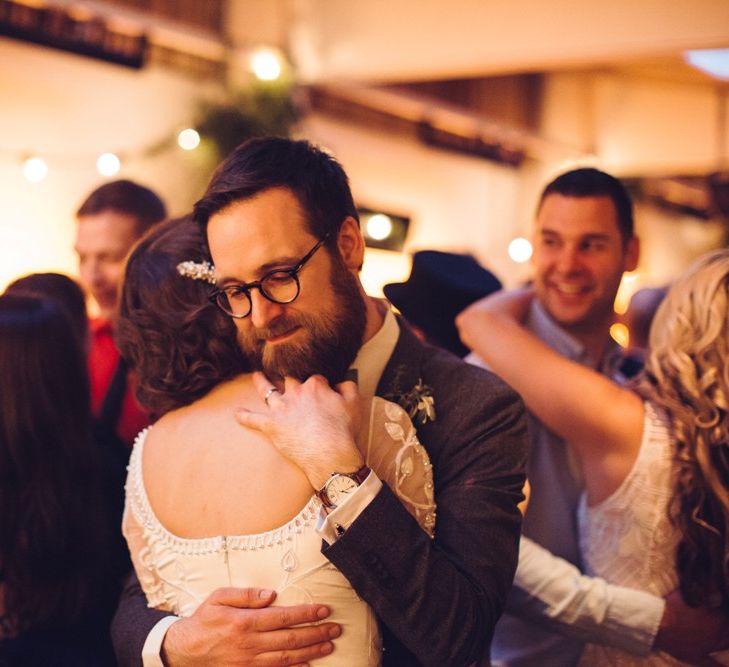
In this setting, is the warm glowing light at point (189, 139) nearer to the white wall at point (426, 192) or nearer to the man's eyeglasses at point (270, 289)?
the white wall at point (426, 192)

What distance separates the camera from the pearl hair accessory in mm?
1636

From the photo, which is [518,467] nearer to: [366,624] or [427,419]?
[427,419]

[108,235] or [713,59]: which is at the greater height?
[713,59]

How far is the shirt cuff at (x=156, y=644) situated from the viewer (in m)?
1.51

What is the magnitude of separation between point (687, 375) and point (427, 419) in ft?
2.15

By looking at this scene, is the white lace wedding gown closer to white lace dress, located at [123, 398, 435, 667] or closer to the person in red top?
white lace dress, located at [123, 398, 435, 667]

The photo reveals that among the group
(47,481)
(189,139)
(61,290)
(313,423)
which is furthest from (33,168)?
(313,423)

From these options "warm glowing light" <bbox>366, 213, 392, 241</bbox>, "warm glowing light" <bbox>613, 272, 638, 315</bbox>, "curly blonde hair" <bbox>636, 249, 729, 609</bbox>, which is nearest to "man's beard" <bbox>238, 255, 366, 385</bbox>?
"curly blonde hair" <bbox>636, 249, 729, 609</bbox>

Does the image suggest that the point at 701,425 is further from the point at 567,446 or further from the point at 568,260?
the point at 568,260

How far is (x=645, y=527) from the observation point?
1.86 metres

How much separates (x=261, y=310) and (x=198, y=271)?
0.20 metres

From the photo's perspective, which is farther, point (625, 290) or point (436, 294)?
point (625, 290)

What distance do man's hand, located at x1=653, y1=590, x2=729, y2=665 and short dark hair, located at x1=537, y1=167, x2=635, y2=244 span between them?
41.2 inches

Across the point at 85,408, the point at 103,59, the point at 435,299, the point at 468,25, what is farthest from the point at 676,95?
the point at 85,408
